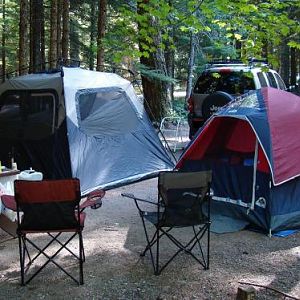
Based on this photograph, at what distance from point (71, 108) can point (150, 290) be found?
376 cm

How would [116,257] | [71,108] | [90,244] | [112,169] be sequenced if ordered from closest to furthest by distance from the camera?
1. [116,257]
2. [90,244]
3. [71,108]
4. [112,169]

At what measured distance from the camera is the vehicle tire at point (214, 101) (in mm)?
8734

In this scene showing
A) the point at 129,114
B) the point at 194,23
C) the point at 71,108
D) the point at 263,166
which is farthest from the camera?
the point at 129,114

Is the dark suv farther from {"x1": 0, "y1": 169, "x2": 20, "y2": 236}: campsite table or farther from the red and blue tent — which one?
{"x1": 0, "y1": 169, "x2": 20, "y2": 236}: campsite table

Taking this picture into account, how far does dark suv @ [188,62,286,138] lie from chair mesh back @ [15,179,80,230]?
546 centimetres

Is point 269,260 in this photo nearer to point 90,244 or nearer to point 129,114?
point 90,244

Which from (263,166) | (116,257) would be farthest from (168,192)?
(263,166)

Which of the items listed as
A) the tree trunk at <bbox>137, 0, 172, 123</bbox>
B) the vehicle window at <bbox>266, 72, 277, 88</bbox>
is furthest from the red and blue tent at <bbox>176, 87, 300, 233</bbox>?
the tree trunk at <bbox>137, 0, 172, 123</bbox>

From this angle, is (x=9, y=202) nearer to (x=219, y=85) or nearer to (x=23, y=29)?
(x=219, y=85)

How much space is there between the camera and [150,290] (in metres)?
3.83

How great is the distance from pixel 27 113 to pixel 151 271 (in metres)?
4.01

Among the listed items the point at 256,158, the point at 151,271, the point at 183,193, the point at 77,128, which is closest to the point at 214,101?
the point at 77,128

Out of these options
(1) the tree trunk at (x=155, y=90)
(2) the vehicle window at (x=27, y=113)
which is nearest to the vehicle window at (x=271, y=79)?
(1) the tree trunk at (x=155, y=90)

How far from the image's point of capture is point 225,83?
9648 mm
